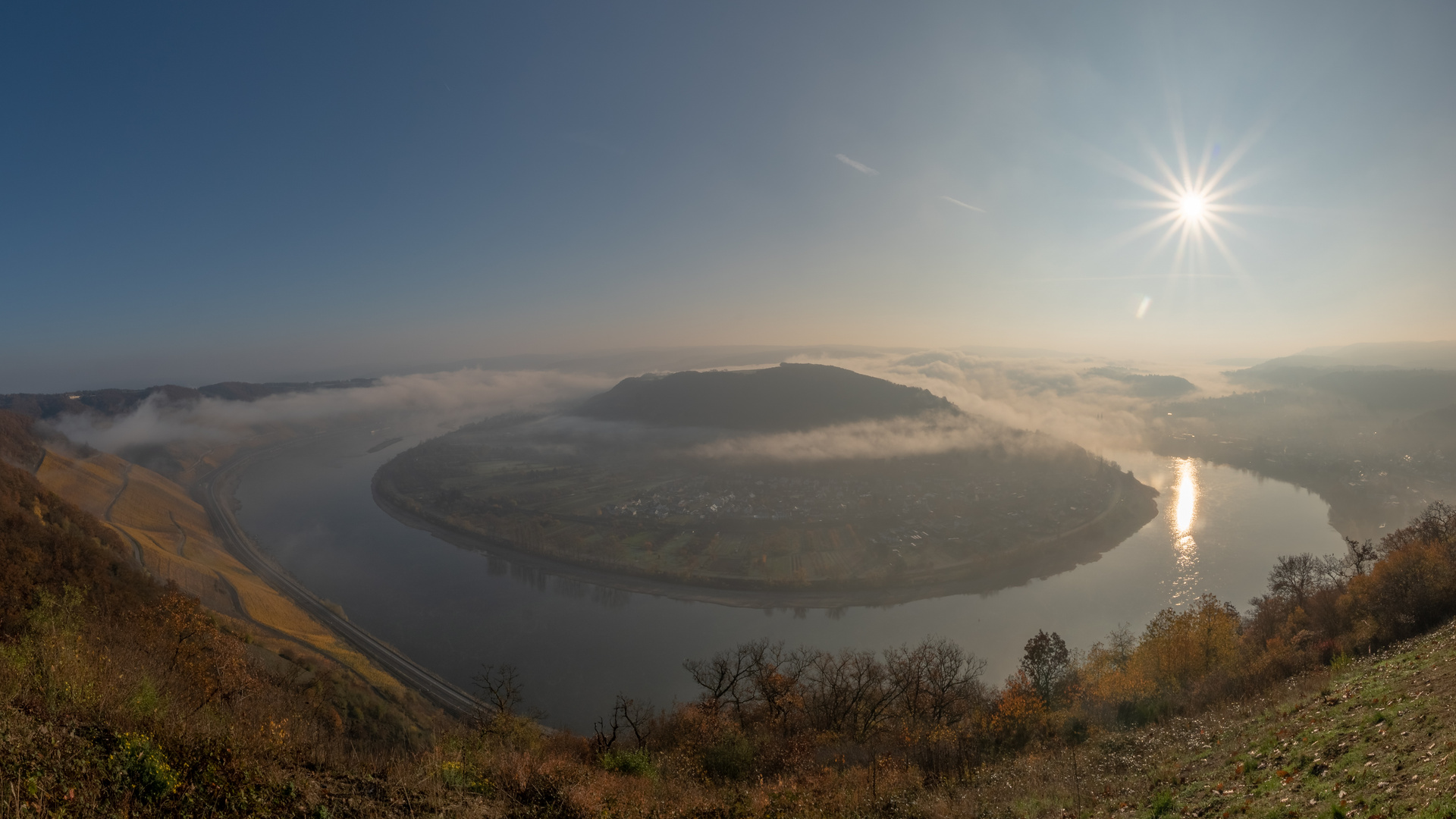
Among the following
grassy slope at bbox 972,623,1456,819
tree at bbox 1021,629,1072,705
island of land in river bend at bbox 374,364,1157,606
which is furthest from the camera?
island of land in river bend at bbox 374,364,1157,606

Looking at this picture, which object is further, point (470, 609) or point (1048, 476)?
point (1048, 476)

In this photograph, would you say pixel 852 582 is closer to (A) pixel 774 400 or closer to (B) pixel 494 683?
(B) pixel 494 683

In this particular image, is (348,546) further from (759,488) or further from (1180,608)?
(1180,608)

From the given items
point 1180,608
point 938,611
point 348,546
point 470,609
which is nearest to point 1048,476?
point 1180,608

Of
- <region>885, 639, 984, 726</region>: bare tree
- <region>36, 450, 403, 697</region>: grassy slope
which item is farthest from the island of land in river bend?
<region>885, 639, 984, 726</region>: bare tree

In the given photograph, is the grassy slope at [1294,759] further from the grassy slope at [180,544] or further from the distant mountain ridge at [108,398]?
the distant mountain ridge at [108,398]

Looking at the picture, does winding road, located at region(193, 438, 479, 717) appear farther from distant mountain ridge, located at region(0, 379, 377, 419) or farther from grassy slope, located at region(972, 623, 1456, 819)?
distant mountain ridge, located at region(0, 379, 377, 419)
